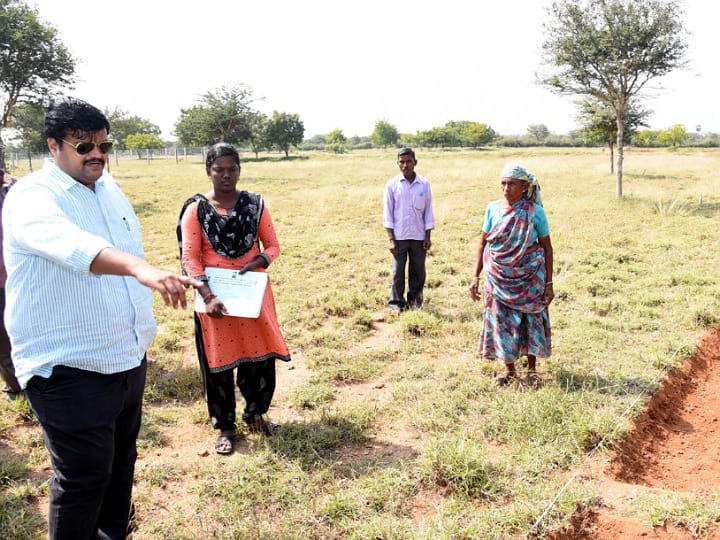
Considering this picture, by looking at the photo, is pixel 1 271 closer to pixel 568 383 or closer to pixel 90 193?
pixel 90 193

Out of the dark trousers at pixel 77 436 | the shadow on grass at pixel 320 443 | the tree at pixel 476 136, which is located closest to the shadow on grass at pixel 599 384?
the shadow on grass at pixel 320 443

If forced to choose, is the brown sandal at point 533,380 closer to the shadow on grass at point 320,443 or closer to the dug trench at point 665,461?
the dug trench at point 665,461

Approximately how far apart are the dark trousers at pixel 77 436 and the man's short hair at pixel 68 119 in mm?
886

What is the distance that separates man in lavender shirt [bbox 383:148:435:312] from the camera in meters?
5.64

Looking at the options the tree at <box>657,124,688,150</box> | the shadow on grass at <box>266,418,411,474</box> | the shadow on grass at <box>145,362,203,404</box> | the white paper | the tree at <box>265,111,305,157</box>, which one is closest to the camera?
the white paper

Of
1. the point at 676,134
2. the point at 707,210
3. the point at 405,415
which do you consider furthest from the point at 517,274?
the point at 676,134

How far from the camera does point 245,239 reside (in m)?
3.14

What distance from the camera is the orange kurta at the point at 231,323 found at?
3049 millimetres

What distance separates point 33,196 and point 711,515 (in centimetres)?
333

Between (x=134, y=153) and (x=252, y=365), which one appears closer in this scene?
(x=252, y=365)

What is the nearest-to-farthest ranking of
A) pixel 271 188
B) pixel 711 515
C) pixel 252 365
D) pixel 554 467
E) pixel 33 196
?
pixel 33 196 → pixel 711 515 → pixel 554 467 → pixel 252 365 → pixel 271 188

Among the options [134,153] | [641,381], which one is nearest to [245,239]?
[641,381]

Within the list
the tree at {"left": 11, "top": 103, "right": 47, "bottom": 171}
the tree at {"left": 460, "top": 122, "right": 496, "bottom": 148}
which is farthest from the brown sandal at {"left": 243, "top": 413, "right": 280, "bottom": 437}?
the tree at {"left": 460, "top": 122, "right": 496, "bottom": 148}

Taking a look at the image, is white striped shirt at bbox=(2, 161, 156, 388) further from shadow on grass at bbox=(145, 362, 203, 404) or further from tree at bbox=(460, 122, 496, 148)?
tree at bbox=(460, 122, 496, 148)
